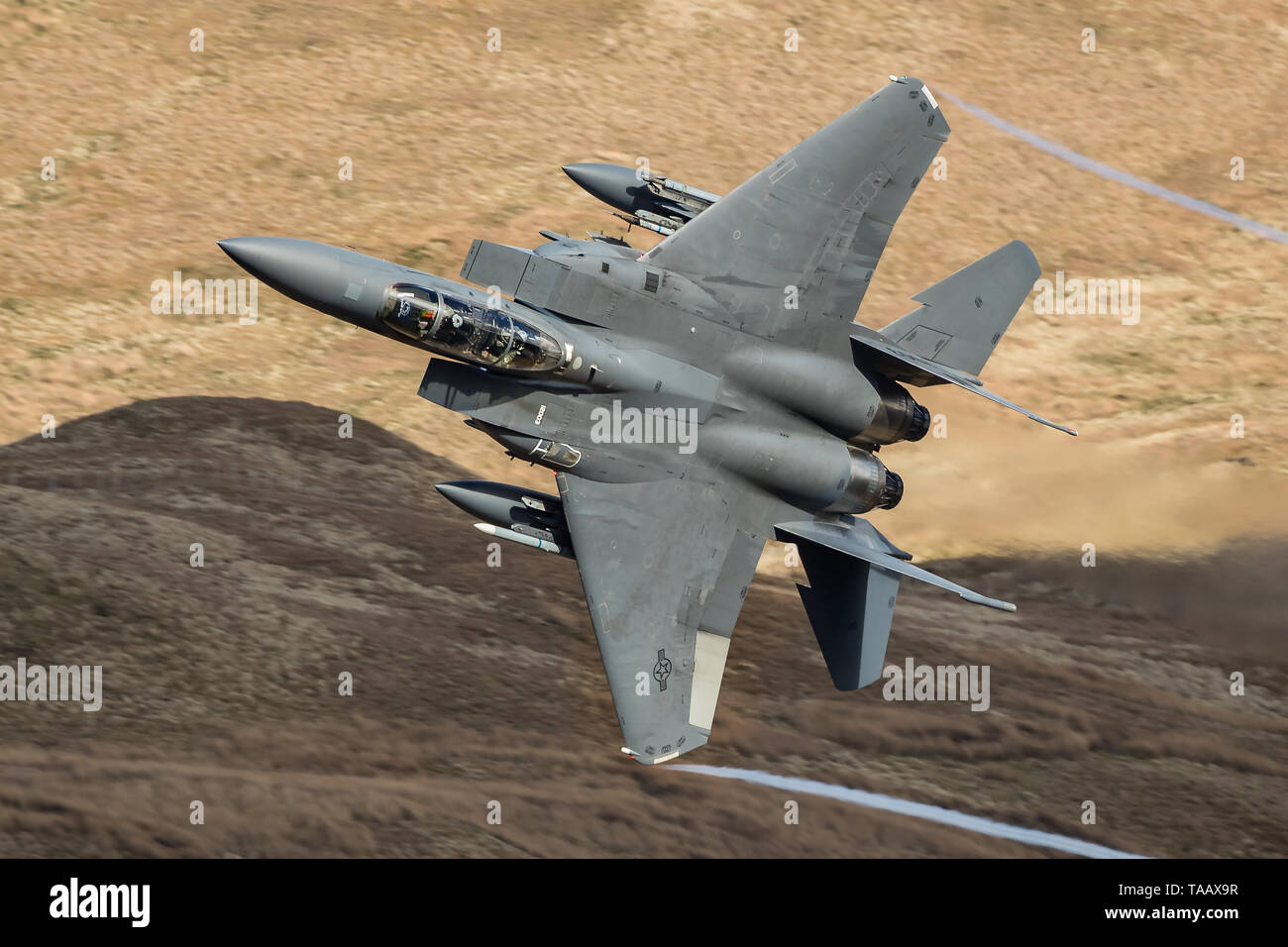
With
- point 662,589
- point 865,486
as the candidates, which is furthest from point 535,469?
point 865,486

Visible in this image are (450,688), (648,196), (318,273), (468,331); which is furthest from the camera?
(450,688)

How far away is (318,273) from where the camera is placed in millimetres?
16875

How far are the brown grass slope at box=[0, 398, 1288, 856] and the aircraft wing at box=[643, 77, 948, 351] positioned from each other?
25.1ft

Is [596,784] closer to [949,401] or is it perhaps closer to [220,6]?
[949,401]

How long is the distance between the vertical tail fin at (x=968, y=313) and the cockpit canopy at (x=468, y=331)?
6.58m

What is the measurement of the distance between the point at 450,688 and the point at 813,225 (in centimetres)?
1038

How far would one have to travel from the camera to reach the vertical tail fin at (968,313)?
21.5 m

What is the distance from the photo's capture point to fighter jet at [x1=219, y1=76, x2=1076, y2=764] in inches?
753

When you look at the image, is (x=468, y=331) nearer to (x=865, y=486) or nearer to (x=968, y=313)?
(x=865, y=486)

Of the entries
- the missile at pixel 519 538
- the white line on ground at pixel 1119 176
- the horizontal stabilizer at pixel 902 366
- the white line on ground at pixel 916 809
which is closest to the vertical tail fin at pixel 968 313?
the horizontal stabilizer at pixel 902 366

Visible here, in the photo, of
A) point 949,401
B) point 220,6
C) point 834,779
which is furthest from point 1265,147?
point 220,6

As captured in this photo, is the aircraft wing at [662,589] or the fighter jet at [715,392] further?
the aircraft wing at [662,589]

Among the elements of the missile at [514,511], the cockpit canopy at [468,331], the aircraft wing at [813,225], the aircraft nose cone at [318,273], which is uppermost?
the aircraft wing at [813,225]

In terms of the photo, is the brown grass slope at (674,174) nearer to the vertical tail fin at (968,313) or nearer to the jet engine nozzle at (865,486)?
the jet engine nozzle at (865,486)
